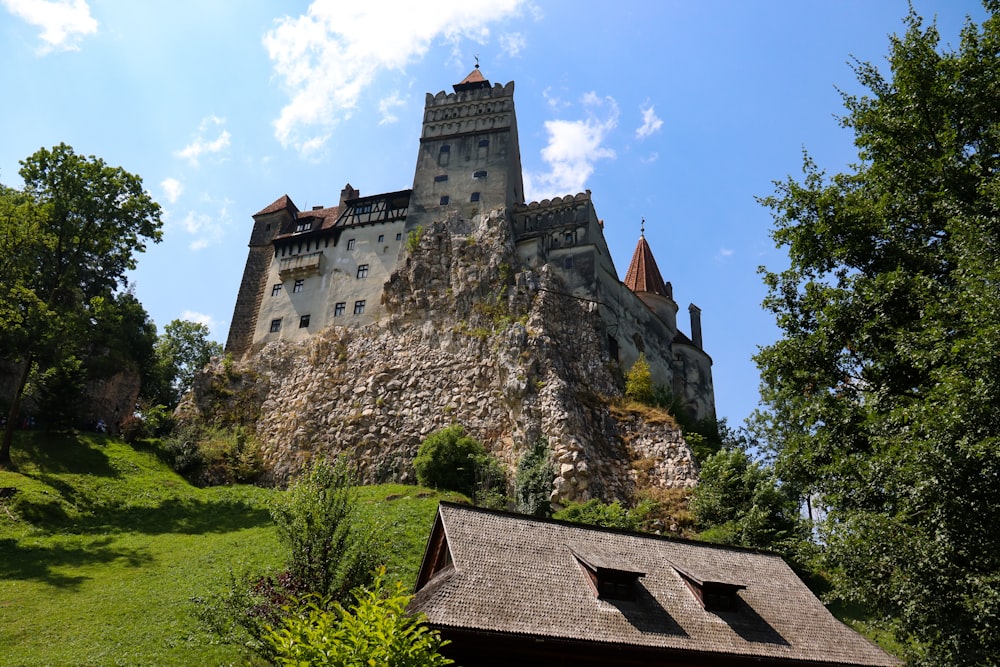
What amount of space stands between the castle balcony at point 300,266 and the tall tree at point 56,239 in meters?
15.4

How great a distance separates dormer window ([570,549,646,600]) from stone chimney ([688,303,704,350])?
1666 inches

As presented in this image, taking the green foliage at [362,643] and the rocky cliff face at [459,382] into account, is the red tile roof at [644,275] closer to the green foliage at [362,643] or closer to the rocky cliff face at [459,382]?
the rocky cliff face at [459,382]

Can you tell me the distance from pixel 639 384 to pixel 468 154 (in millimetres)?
22220

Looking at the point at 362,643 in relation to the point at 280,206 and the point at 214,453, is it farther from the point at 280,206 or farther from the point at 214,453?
the point at 280,206

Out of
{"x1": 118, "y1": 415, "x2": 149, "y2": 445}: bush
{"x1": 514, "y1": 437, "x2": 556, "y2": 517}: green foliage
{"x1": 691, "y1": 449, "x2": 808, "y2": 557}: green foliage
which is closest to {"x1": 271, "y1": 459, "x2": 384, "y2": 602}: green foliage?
{"x1": 514, "y1": 437, "x2": 556, "y2": 517}: green foliage

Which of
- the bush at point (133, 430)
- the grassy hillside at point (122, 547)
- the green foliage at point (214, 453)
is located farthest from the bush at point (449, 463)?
the bush at point (133, 430)

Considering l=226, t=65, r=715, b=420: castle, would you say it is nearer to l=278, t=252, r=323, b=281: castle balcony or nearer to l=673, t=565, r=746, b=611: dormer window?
l=278, t=252, r=323, b=281: castle balcony

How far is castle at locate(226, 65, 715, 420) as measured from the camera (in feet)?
160

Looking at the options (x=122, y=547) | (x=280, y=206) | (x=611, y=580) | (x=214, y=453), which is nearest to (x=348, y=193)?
(x=280, y=206)

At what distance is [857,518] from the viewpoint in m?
15.2

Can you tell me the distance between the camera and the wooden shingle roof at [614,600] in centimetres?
1459

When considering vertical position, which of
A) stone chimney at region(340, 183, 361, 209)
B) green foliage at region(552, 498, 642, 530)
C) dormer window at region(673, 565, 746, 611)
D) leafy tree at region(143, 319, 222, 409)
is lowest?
dormer window at region(673, 565, 746, 611)

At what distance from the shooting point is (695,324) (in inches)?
2318

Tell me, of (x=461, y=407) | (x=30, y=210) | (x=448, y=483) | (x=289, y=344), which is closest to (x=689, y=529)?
(x=448, y=483)
